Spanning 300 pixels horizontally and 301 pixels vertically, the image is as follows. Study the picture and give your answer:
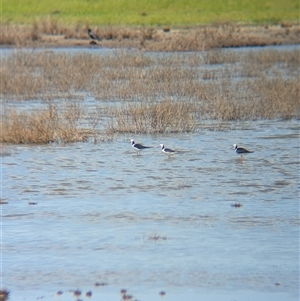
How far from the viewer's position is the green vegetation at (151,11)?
57.9 metres

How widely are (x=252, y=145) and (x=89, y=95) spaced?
7668 mm

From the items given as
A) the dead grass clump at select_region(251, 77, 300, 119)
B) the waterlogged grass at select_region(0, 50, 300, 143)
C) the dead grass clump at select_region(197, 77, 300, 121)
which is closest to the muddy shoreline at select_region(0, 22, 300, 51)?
the waterlogged grass at select_region(0, 50, 300, 143)

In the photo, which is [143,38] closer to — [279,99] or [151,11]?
[279,99]

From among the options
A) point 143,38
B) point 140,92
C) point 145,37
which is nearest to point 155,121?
point 140,92

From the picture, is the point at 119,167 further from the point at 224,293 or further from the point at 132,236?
the point at 224,293

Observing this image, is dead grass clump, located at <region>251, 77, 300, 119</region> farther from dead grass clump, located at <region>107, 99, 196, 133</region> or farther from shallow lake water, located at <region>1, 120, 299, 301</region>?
shallow lake water, located at <region>1, 120, 299, 301</region>

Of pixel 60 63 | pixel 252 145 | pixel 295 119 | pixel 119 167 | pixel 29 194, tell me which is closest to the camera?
pixel 29 194

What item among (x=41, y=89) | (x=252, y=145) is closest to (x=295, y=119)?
(x=252, y=145)

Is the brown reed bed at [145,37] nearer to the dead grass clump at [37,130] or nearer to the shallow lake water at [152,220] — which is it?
the dead grass clump at [37,130]

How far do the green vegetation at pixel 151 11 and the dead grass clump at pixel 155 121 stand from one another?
129 ft

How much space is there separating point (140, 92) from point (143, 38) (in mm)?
19209

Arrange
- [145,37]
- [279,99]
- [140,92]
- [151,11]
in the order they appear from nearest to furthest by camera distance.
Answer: [279,99], [140,92], [145,37], [151,11]

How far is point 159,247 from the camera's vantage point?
8828 millimetres

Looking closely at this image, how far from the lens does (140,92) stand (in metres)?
21.2
